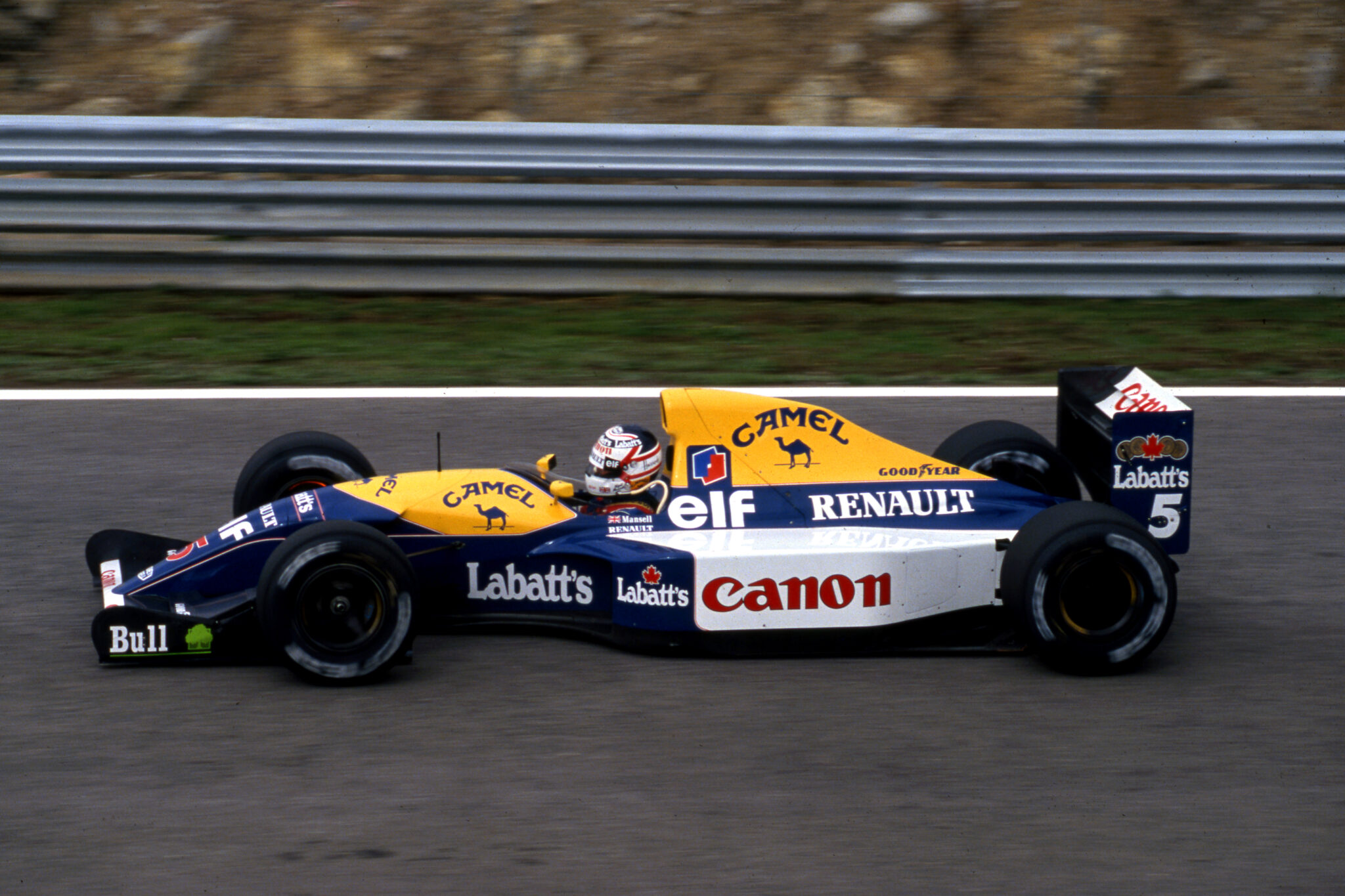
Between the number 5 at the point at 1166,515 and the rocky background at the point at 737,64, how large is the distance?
7.89m

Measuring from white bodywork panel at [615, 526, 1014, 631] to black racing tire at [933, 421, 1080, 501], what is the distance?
0.71 meters

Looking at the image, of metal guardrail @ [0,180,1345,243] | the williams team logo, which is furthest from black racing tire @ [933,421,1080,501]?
metal guardrail @ [0,180,1345,243]

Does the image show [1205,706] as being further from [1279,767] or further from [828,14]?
[828,14]

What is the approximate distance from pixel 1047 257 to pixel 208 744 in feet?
20.6

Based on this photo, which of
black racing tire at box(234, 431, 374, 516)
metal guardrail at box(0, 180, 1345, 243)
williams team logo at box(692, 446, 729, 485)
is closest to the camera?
williams team logo at box(692, 446, 729, 485)

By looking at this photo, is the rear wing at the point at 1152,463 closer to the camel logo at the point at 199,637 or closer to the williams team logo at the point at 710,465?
the williams team logo at the point at 710,465

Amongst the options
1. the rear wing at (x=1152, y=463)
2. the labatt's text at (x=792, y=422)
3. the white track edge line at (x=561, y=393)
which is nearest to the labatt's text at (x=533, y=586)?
the labatt's text at (x=792, y=422)

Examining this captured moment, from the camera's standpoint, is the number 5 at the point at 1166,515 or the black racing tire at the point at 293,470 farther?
the black racing tire at the point at 293,470

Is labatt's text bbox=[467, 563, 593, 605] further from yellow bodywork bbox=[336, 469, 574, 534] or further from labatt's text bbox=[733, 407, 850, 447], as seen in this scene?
labatt's text bbox=[733, 407, 850, 447]

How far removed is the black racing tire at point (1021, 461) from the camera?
18.6 ft

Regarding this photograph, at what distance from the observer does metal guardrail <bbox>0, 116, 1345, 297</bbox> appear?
9.12 meters

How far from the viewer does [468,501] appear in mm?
5098

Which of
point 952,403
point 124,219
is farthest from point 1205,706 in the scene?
point 124,219

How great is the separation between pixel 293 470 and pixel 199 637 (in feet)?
3.17
